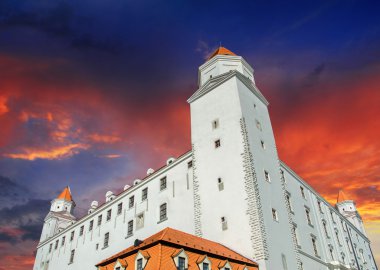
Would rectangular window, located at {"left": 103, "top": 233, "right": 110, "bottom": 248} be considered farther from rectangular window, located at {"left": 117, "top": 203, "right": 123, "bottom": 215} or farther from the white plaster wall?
rectangular window, located at {"left": 117, "top": 203, "right": 123, "bottom": 215}

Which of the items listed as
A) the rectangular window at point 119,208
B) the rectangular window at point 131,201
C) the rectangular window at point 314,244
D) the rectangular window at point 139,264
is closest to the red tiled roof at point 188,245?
the rectangular window at point 139,264

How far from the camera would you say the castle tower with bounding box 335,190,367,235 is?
71.3 m

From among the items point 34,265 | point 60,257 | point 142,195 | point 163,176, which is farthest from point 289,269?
point 34,265

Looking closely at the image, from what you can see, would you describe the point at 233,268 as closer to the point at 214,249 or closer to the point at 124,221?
the point at 214,249

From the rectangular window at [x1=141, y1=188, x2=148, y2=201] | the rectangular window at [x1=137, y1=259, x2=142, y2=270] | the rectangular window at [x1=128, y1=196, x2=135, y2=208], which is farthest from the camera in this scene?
the rectangular window at [x1=128, y1=196, x2=135, y2=208]

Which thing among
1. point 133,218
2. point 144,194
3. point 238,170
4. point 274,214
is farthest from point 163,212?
point 274,214

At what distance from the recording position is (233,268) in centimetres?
2241

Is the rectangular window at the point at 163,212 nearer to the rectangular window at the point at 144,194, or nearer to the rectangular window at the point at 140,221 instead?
the rectangular window at the point at 140,221

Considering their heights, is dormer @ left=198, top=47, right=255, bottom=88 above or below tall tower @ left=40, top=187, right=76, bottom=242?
above

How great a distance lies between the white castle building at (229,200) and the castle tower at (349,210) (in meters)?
24.8

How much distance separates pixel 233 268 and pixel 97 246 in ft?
88.5

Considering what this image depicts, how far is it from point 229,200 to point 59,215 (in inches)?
1787

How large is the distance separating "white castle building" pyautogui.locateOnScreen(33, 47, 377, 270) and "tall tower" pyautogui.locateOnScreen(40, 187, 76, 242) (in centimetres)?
1123

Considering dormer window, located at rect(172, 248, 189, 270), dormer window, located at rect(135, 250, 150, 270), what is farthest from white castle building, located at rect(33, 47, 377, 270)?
dormer window, located at rect(135, 250, 150, 270)
